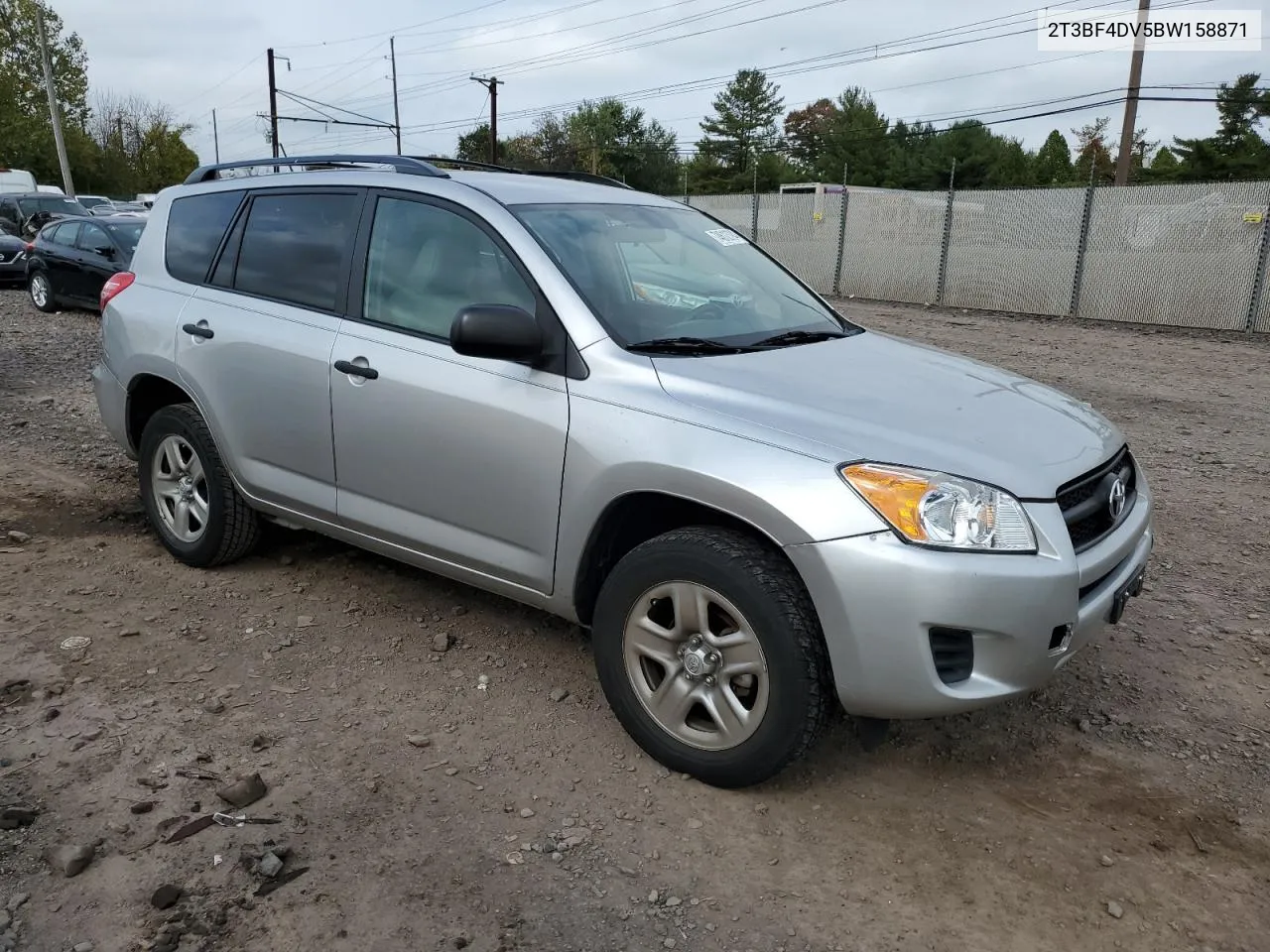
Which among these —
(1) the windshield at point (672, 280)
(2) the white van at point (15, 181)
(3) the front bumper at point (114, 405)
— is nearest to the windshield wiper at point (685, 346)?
(1) the windshield at point (672, 280)

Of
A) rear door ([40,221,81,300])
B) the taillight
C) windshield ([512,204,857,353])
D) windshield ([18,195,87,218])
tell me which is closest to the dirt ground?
the taillight

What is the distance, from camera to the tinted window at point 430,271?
3.61 m

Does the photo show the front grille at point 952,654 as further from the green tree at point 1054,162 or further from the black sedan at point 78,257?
the green tree at point 1054,162

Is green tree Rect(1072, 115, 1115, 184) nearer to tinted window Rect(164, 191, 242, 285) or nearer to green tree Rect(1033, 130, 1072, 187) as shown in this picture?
green tree Rect(1033, 130, 1072, 187)

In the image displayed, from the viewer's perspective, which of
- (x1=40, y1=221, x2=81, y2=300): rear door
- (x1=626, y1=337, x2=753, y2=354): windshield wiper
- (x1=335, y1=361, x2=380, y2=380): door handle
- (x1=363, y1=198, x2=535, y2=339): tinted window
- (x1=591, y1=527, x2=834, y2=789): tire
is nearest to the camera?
(x1=591, y1=527, x2=834, y2=789): tire

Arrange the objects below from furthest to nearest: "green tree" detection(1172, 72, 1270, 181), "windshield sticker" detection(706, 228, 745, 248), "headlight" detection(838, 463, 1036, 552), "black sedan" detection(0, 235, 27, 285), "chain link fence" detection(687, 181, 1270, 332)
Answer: "green tree" detection(1172, 72, 1270, 181) < "black sedan" detection(0, 235, 27, 285) < "chain link fence" detection(687, 181, 1270, 332) < "windshield sticker" detection(706, 228, 745, 248) < "headlight" detection(838, 463, 1036, 552)

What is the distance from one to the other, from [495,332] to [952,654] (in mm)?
1653

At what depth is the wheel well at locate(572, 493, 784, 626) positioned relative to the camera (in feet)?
10.2

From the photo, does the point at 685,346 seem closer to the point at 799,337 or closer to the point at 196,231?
the point at 799,337

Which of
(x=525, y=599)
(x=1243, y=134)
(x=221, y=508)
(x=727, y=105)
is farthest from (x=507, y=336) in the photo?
(x=727, y=105)

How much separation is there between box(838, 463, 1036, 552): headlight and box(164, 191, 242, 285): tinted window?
3.27 m

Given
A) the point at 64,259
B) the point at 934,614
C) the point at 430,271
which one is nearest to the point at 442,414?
the point at 430,271

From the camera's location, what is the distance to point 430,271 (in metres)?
3.81

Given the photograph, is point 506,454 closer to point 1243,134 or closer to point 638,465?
point 638,465
